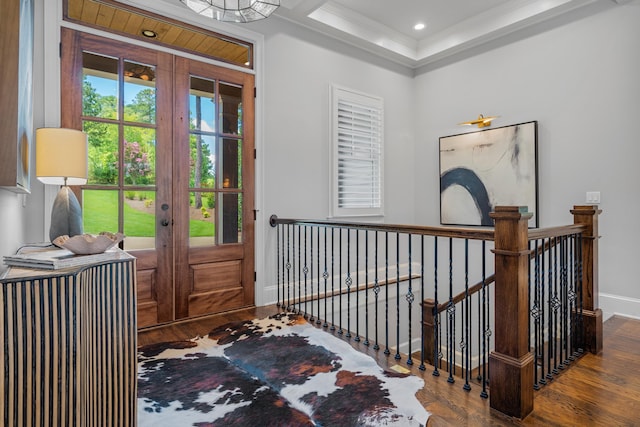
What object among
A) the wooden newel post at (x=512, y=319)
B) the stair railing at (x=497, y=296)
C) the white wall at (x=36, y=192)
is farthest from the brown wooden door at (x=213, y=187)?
the wooden newel post at (x=512, y=319)

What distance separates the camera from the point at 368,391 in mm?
1955

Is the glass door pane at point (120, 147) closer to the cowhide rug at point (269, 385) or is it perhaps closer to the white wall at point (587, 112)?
the cowhide rug at point (269, 385)

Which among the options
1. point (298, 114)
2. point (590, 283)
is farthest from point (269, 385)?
point (298, 114)

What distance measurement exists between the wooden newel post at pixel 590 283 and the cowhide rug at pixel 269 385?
1.42 metres

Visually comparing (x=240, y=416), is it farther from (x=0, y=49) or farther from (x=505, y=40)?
(x=505, y=40)

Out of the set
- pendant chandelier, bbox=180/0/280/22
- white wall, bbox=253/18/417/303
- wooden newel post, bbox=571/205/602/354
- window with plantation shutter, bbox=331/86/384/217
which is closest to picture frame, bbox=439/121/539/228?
window with plantation shutter, bbox=331/86/384/217

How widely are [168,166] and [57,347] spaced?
2.35 m

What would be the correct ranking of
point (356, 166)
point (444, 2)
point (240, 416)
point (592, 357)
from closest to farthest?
point (240, 416), point (592, 357), point (444, 2), point (356, 166)

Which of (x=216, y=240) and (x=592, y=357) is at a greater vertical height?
(x=216, y=240)

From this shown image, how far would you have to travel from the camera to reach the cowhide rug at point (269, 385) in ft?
5.66

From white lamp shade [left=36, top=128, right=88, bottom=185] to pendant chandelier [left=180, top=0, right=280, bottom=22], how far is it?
1.09 meters

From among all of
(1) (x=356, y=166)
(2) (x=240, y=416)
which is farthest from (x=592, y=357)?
(1) (x=356, y=166)

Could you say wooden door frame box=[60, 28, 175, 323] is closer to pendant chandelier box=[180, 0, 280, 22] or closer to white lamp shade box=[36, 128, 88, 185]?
pendant chandelier box=[180, 0, 280, 22]

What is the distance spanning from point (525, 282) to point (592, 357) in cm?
127
